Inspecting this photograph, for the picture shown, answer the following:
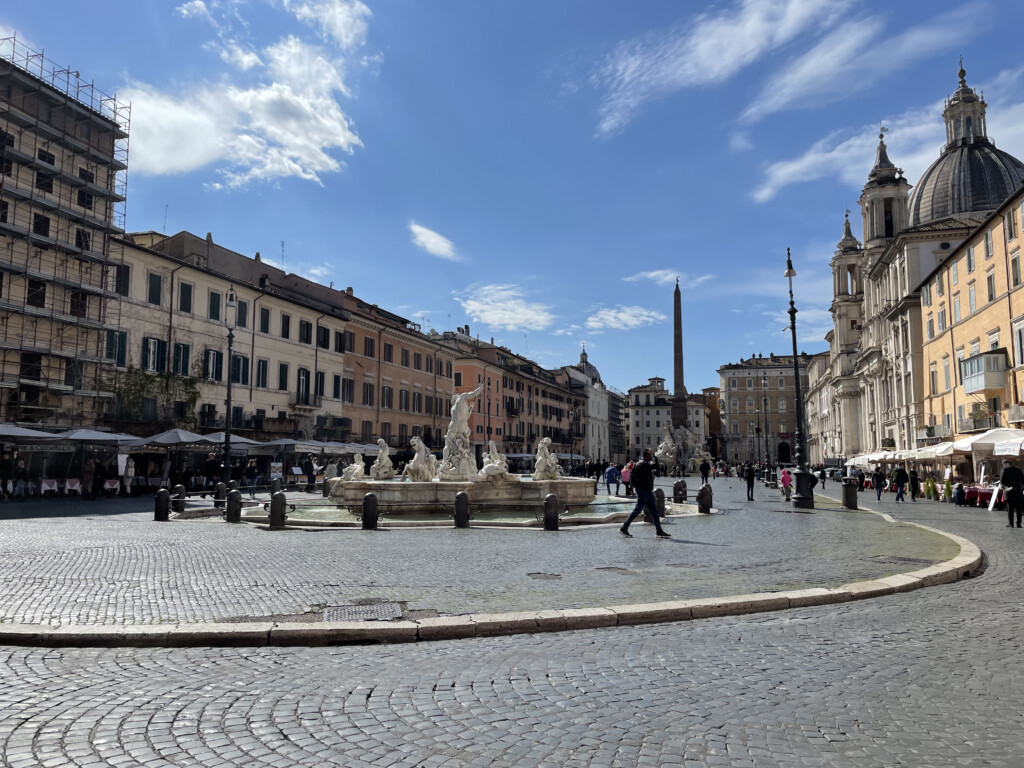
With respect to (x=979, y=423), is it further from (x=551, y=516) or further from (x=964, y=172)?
(x=964, y=172)

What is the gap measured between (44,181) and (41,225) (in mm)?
1831

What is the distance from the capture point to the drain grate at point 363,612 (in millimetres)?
Answer: 6722

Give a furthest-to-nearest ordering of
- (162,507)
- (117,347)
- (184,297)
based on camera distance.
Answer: (184,297), (117,347), (162,507)

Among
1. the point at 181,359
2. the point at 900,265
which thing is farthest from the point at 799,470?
the point at 900,265

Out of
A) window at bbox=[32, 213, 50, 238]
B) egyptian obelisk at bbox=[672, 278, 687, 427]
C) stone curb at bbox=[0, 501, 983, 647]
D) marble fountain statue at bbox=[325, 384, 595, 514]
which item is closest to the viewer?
stone curb at bbox=[0, 501, 983, 647]

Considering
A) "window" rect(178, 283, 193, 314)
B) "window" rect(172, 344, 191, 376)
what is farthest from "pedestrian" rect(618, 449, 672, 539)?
"window" rect(178, 283, 193, 314)

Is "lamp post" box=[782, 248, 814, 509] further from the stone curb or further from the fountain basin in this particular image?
the stone curb

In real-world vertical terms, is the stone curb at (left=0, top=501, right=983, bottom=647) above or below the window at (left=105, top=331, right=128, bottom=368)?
below

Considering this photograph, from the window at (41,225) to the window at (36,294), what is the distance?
1.87m

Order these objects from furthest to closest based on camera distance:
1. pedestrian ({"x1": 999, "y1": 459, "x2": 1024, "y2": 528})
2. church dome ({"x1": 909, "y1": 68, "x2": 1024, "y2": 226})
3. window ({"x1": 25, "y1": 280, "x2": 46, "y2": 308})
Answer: church dome ({"x1": 909, "y1": 68, "x2": 1024, "y2": 226}), window ({"x1": 25, "y1": 280, "x2": 46, "y2": 308}), pedestrian ({"x1": 999, "y1": 459, "x2": 1024, "y2": 528})

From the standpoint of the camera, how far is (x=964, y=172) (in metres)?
54.4

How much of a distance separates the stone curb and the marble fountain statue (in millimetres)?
12063

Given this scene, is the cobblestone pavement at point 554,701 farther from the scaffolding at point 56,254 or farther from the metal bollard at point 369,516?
the scaffolding at point 56,254

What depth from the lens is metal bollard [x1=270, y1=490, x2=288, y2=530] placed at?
1569 cm
